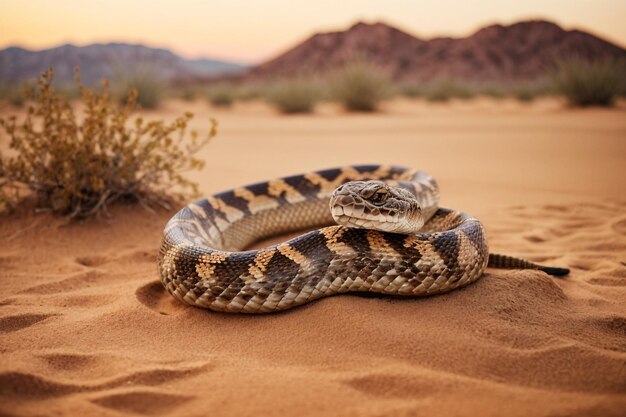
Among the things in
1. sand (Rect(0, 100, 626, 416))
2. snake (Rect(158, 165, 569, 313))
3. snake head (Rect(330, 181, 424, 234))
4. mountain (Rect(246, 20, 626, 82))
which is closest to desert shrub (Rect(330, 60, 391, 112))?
sand (Rect(0, 100, 626, 416))

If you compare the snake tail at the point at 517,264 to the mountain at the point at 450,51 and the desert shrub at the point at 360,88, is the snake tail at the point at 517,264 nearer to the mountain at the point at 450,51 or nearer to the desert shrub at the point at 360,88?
the desert shrub at the point at 360,88

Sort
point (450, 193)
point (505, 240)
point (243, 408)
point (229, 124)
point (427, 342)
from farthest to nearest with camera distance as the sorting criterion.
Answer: point (229, 124), point (450, 193), point (505, 240), point (427, 342), point (243, 408)

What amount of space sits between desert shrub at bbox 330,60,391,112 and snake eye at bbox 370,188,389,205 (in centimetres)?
1697

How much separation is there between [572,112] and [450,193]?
13.1 metres

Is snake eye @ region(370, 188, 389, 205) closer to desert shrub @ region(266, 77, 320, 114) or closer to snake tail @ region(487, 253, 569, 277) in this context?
snake tail @ region(487, 253, 569, 277)

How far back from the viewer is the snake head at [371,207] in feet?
10.8

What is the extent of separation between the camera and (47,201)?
19.8ft

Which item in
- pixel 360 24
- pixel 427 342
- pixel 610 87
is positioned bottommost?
pixel 427 342

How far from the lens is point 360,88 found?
779 inches

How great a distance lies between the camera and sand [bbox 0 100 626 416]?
2.50m

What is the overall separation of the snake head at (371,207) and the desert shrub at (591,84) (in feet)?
60.2

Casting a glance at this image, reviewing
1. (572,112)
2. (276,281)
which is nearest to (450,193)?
(276,281)

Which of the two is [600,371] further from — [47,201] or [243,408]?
[47,201]

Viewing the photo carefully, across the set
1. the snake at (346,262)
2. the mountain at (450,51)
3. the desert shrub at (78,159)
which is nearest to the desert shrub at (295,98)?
the desert shrub at (78,159)
